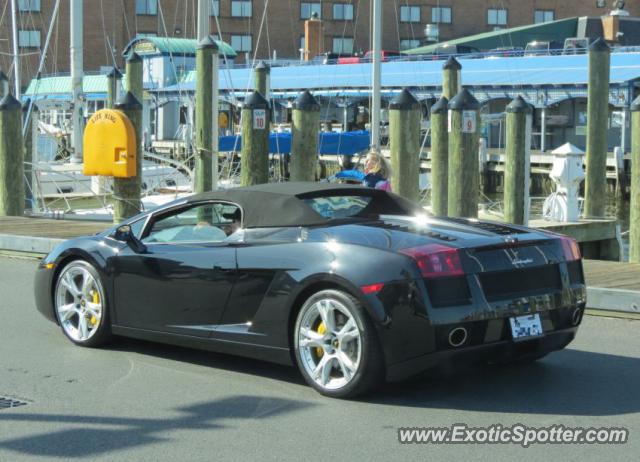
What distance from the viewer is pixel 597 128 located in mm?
17797

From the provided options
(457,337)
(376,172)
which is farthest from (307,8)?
(457,337)

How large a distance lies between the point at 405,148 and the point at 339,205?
7.20 m

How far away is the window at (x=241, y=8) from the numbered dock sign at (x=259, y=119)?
60.7 metres

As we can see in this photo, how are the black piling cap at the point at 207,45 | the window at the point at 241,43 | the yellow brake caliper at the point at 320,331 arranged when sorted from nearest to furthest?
the yellow brake caliper at the point at 320,331 → the black piling cap at the point at 207,45 → the window at the point at 241,43

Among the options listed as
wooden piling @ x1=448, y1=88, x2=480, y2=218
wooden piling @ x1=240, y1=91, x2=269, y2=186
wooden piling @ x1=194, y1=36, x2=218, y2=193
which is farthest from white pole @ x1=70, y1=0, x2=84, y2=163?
wooden piling @ x1=448, y1=88, x2=480, y2=218

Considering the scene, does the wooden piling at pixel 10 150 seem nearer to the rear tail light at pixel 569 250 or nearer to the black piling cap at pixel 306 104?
the black piling cap at pixel 306 104

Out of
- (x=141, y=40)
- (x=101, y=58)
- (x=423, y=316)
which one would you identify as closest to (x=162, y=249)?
(x=423, y=316)

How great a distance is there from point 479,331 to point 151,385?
2.18 metres

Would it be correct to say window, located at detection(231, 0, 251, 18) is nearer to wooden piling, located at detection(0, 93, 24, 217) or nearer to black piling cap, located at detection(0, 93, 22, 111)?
wooden piling, located at detection(0, 93, 24, 217)

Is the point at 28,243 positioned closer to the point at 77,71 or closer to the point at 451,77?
the point at 451,77

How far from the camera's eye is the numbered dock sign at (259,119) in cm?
1539

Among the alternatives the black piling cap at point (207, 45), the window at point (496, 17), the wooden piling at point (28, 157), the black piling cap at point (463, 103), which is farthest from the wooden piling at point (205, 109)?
the window at point (496, 17)

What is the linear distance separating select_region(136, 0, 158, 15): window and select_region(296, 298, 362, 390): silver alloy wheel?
7036 centimetres

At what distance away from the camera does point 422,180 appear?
3014cm
